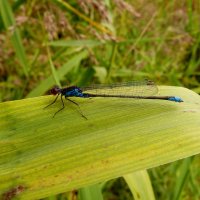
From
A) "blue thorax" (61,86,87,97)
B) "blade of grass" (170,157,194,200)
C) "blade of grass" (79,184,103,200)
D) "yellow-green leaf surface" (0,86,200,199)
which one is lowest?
"blade of grass" (170,157,194,200)

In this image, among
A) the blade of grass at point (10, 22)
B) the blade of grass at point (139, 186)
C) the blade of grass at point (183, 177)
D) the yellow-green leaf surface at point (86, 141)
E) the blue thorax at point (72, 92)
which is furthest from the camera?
the blade of grass at point (10, 22)

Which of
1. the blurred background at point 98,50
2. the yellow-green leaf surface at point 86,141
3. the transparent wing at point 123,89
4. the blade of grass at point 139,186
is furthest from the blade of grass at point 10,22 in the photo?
the blade of grass at point 139,186

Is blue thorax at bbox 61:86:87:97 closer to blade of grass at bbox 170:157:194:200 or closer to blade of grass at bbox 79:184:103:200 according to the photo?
blade of grass at bbox 79:184:103:200

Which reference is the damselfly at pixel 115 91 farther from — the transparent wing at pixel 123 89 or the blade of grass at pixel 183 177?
the blade of grass at pixel 183 177

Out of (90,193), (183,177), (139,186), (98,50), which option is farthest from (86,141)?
(98,50)

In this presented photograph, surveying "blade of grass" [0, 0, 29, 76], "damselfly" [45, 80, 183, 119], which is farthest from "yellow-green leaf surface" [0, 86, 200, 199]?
"blade of grass" [0, 0, 29, 76]

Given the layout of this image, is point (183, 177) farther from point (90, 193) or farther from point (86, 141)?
point (86, 141)
